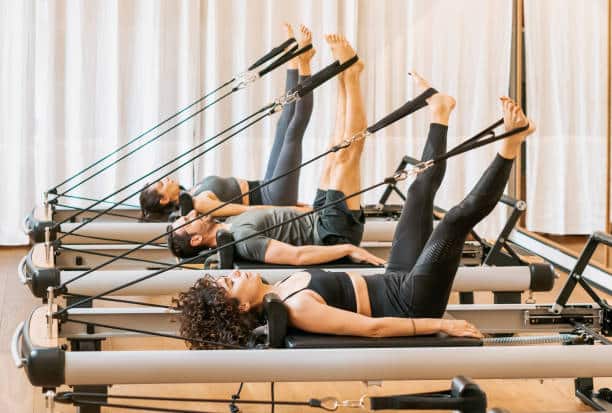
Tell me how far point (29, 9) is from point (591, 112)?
3.16m

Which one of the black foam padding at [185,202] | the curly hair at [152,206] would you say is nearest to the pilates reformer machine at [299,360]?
the black foam padding at [185,202]

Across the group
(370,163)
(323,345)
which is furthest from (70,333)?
(370,163)

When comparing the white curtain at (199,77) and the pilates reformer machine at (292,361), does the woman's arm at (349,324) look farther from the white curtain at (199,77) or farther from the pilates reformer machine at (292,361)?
the white curtain at (199,77)

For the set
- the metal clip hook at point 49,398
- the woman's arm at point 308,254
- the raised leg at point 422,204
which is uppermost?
the raised leg at point 422,204

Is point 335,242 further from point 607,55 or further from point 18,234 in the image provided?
point 18,234

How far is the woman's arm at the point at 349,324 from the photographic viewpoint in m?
2.84

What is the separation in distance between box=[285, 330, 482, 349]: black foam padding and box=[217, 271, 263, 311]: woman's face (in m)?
0.18

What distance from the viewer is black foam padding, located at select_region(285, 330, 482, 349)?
2770 millimetres

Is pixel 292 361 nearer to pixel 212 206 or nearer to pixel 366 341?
pixel 366 341

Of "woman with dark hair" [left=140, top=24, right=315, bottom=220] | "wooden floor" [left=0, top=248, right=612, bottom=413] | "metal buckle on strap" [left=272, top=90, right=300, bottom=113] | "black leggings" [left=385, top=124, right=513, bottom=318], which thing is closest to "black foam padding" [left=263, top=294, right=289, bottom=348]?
"black leggings" [left=385, top=124, right=513, bottom=318]

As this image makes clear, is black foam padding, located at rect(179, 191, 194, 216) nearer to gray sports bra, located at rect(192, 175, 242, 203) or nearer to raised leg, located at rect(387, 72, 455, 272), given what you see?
gray sports bra, located at rect(192, 175, 242, 203)

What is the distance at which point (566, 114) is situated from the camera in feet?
20.0

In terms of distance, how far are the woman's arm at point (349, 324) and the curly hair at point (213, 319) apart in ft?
0.52

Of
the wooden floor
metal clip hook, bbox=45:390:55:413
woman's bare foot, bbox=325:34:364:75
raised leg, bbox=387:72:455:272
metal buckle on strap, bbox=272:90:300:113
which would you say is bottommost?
the wooden floor
